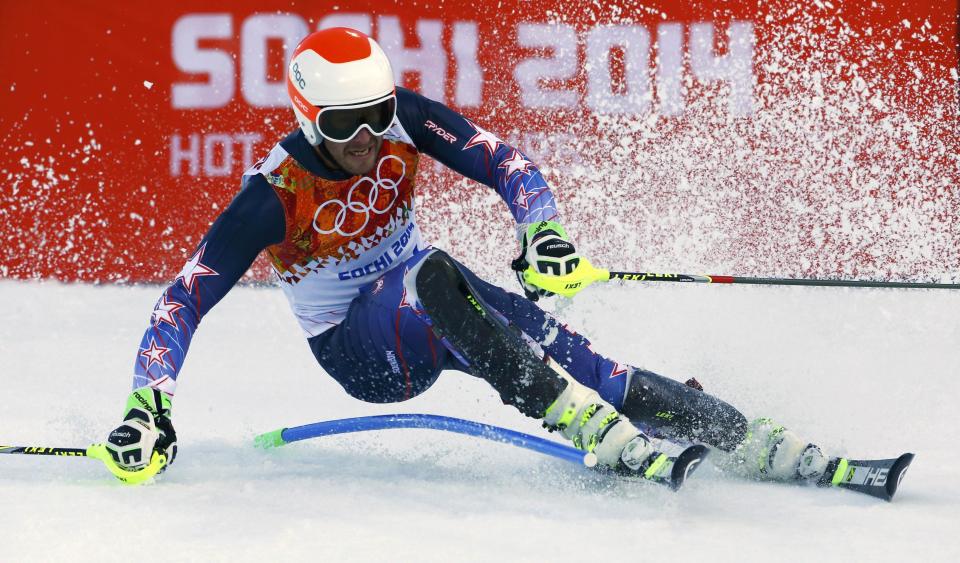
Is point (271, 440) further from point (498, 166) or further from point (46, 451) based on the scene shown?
point (498, 166)

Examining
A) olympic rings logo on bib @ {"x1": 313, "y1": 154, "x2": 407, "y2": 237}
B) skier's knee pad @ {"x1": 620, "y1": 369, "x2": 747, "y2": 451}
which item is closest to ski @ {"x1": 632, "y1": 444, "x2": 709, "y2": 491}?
skier's knee pad @ {"x1": 620, "y1": 369, "x2": 747, "y2": 451}

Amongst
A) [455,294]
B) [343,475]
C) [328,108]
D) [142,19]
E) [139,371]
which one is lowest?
[343,475]

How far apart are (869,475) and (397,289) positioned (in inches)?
37.5

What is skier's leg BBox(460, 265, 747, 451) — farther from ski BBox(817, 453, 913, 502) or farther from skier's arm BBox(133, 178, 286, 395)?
skier's arm BBox(133, 178, 286, 395)

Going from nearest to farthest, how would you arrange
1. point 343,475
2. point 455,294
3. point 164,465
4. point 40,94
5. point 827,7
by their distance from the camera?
point 455,294, point 164,465, point 343,475, point 827,7, point 40,94

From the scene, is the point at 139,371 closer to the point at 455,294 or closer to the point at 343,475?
the point at 343,475

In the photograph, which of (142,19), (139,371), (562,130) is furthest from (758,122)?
(139,371)

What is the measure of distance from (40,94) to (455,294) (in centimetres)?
410

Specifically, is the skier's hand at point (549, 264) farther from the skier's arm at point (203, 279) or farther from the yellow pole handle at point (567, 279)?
the skier's arm at point (203, 279)

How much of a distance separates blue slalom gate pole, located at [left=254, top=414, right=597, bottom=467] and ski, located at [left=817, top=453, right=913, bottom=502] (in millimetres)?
482

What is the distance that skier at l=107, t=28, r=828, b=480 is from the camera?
1996 mm

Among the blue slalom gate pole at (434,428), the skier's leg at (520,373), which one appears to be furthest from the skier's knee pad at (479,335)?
the blue slalom gate pole at (434,428)

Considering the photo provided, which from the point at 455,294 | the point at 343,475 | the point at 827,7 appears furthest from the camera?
the point at 827,7

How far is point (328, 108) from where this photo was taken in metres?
2.16
